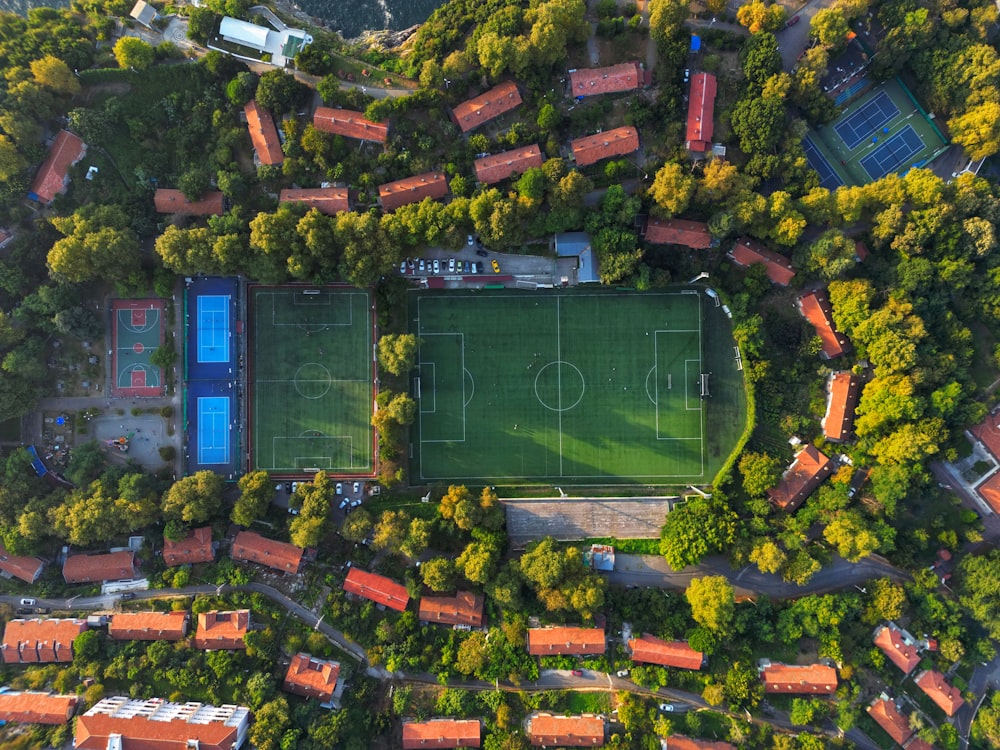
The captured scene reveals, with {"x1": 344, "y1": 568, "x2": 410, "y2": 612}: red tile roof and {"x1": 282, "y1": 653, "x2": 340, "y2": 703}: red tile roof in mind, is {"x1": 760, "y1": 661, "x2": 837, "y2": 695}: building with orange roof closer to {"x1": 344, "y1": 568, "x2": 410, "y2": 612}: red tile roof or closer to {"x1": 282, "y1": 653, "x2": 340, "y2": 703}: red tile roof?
{"x1": 344, "y1": 568, "x2": 410, "y2": 612}: red tile roof

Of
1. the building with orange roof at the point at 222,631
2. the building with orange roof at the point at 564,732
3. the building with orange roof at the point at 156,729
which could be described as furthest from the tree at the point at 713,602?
the building with orange roof at the point at 156,729

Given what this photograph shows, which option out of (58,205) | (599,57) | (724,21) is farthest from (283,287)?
(724,21)

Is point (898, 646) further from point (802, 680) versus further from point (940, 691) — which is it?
point (802, 680)

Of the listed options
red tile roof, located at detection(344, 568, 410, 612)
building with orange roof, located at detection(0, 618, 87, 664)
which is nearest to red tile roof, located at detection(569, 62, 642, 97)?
red tile roof, located at detection(344, 568, 410, 612)

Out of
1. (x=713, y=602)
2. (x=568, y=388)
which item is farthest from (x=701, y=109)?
(x=713, y=602)

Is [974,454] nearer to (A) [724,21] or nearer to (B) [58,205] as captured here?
(A) [724,21]

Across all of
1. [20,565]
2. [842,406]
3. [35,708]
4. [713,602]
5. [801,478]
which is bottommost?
[35,708]

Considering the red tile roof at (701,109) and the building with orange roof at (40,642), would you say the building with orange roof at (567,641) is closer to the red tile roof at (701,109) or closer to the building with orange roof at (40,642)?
the building with orange roof at (40,642)
